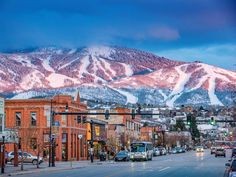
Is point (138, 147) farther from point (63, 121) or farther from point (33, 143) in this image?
point (33, 143)

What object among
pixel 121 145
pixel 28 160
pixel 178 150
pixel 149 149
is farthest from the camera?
pixel 178 150

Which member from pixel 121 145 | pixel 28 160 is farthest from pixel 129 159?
pixel 121 145

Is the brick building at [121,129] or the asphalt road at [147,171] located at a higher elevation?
the brick building at [121,129]

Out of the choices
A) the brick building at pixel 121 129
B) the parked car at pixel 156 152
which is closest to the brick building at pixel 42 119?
the brick building at pixel 121 129

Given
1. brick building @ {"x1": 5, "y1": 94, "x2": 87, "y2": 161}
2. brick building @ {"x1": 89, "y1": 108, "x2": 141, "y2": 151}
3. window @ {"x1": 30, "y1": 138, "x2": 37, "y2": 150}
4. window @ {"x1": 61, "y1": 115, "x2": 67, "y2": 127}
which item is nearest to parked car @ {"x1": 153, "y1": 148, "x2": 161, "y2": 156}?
brick building @ {"x1": 89, "y1": 108, "x2": 141, "y2": 151}

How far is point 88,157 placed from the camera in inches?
4368

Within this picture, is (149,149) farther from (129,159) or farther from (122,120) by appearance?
(122,120)

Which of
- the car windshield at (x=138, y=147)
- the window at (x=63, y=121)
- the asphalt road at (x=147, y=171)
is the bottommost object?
the asphalt road at (x=147, y=171)

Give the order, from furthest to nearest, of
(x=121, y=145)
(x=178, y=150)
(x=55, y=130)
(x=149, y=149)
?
(x=178, y=150) → (x=121, y=145) → (x=149, y=149) → (x=55, y=130)

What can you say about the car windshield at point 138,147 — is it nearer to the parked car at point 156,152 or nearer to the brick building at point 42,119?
the brick building at point 42,119

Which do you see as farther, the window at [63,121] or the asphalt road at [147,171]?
the window at [63,121]

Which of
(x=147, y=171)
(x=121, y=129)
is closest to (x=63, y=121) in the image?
(x=147, y=171)

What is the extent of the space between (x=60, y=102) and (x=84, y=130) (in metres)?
14.7

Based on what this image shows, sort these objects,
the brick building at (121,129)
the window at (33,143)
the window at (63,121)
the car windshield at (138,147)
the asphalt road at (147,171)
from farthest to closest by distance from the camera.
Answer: the brick building at (121,129) < the window at (63,121) < the car windshield at (138,147) < the window at (33,143) < the asphalt road at (147,171)
